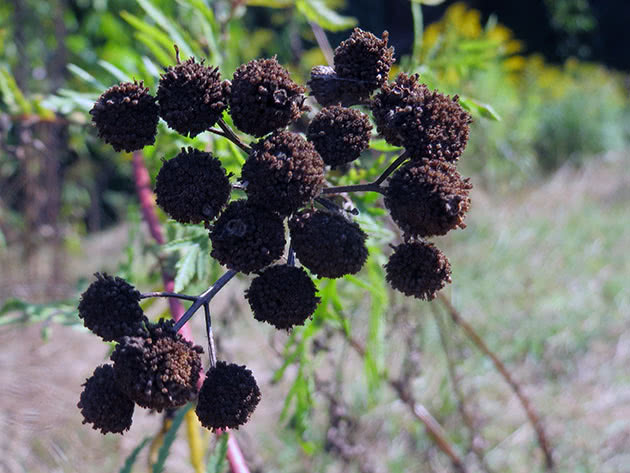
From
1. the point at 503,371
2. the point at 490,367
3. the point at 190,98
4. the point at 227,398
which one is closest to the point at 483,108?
the point at 190,98

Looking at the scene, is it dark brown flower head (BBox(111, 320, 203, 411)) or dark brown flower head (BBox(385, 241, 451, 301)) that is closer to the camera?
dark brown flower head (BBox(111, 320, 203, 411))

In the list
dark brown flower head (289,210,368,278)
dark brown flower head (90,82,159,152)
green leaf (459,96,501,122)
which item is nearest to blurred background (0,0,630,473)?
green leaf (459,96,501,122)

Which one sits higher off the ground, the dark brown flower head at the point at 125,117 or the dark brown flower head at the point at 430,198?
the dark brown flower head at the point at 125,117

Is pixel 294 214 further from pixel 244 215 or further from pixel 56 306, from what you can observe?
pixel 56 306

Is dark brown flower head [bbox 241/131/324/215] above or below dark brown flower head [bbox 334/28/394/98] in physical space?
below

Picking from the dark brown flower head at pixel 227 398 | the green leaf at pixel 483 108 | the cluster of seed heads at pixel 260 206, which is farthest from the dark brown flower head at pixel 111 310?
the green leaf at pixel 483 108

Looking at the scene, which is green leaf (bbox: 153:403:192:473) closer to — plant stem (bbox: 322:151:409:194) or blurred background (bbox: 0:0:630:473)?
blurred background (bbox: 0:0:630:473)

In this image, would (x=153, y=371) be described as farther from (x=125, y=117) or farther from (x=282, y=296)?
(x=125, y=117)

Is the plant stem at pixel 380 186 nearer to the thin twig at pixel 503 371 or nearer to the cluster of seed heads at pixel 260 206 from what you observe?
the cluster of seed heads at pixel 260 206
